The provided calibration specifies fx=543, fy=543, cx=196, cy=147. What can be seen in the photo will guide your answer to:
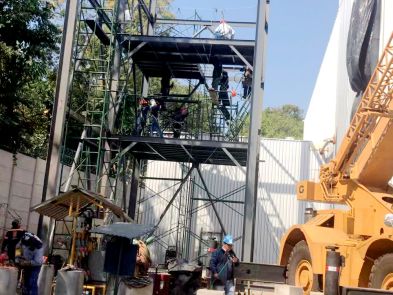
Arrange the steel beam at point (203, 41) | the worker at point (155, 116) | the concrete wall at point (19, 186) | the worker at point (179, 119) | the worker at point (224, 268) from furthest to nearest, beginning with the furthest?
the worker at point (179, 119)
the worker at point (155, 116)
the steel beam at point (203, 41)
the concrete wall at point (19, 186)
the worker at point (224, 268)

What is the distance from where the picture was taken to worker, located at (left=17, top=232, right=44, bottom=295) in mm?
11750

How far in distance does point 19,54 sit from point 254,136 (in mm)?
7884

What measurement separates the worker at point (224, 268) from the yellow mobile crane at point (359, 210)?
1967mm

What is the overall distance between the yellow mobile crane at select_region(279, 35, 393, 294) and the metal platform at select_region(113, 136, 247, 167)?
6313 millimetres

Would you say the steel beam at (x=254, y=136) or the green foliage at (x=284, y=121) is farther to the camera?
the green foliage at (x=284, y=121)

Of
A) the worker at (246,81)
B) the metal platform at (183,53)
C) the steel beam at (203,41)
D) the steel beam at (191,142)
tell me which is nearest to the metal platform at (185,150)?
the steel beam at (191,142)

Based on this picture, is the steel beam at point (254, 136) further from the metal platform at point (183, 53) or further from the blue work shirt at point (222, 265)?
the blue work shirt at point (222, 265)

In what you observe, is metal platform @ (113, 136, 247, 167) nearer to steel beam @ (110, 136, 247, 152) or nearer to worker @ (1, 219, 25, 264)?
steel beam @ (110, 136, 247, 152)

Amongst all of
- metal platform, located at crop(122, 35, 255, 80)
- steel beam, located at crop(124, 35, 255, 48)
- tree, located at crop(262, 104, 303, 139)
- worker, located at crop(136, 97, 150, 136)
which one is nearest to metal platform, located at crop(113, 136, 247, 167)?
worker, located at crop(136, 97, 150, 136)

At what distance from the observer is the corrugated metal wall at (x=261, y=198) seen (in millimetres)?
27344

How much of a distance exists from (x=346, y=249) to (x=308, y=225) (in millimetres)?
1615

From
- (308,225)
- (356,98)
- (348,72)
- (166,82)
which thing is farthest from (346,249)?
(166,82)

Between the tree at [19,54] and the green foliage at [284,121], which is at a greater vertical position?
the green foliage at [284,121]

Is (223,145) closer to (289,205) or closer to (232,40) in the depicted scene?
(232,40)
